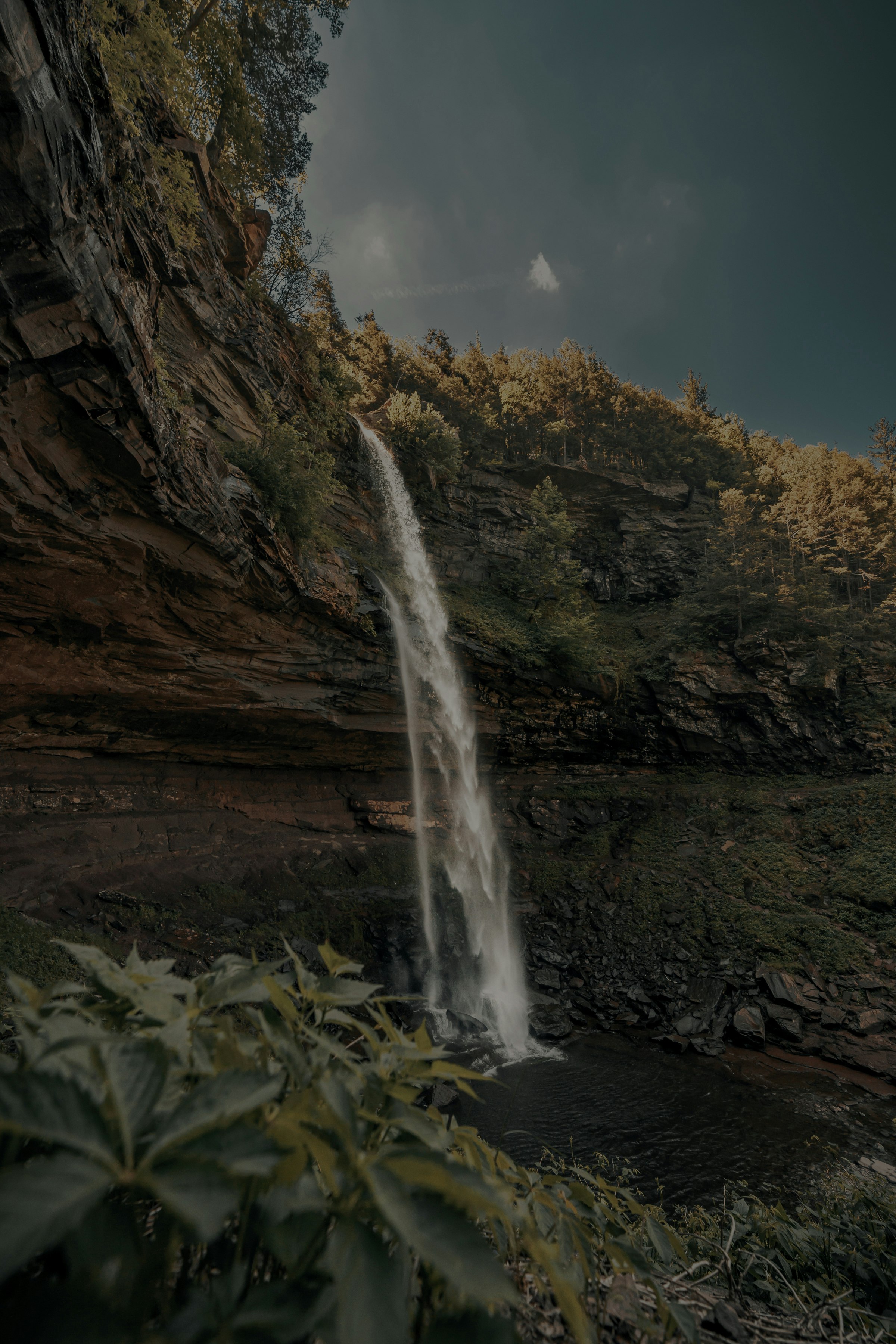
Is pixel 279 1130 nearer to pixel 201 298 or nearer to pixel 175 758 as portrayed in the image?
pixel 175 758

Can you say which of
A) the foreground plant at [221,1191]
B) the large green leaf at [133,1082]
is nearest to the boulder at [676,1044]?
the foreground plant at [221,1191]

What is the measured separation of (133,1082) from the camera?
0.45m

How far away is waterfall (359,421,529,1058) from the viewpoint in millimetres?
10938

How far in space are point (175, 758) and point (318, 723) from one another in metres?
3.18

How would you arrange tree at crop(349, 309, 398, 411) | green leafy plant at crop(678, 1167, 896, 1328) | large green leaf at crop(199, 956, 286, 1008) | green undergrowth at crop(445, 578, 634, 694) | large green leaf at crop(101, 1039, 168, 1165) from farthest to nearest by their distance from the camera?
tree at crop(349, 309, 398, 411), green undergrowth at crop(445, 578, 634, 694), green leafy plant at crop(678, 1167, 896, 1328), large green leaf at crop(199, 956, 286, 1008), large green leaf at crop(101, 1039, 168, 1165)

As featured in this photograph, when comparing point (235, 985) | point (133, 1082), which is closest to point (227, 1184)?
point (133, 1082)

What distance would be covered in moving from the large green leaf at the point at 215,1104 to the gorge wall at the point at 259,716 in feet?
19.4

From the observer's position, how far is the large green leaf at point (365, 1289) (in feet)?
1.20

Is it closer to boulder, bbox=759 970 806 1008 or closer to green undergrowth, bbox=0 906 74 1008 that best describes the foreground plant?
green undergrowth, bbox=0 906 74 1008

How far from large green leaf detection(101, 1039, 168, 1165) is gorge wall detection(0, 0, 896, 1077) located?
5.84 m

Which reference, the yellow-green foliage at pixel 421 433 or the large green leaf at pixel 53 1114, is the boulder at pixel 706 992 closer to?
the large green leaf at pixel 53 1114

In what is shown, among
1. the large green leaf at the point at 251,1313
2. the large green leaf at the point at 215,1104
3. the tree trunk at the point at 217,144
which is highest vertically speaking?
the tree trunk at the point at 217,144

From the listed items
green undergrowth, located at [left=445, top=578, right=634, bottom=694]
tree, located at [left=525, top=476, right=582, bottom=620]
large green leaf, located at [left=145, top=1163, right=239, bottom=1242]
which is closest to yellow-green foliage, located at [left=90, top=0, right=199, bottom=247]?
large green leaf, located at [left=145, top=1163, right=239, bottom=1242]

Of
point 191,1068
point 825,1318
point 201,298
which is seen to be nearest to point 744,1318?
point 825,1318
